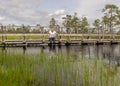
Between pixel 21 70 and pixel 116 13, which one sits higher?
pixel 116 13

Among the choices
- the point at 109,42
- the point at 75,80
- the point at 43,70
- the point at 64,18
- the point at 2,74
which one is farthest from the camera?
the point at 64,18

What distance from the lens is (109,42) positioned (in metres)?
40.7

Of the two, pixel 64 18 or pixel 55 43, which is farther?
pixel 64 18

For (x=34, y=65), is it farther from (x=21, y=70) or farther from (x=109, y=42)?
(x=109, y=42)

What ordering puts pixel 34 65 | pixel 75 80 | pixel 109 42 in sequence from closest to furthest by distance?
pixel 75 80, pixel 34 65, pixel 109 42

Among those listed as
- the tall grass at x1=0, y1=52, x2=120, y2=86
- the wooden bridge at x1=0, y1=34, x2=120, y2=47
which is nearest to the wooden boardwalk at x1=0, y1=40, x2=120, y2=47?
the wooden bridge at x1=0, y1=34, x2=120, y2=47

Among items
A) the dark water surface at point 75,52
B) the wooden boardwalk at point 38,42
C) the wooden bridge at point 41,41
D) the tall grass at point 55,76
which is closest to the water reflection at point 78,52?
the dark water surface at point 75,52

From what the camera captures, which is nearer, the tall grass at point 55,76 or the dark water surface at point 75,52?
the tall grass at point 55,76

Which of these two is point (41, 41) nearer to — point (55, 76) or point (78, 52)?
point (78, 52)

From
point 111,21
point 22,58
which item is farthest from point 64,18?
point 22,58

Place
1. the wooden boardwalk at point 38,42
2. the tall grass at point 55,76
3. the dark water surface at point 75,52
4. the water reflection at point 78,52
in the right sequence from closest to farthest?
the tall grass at point 55,76 < the water reflection at point 78,52 < the dark water surface at point 75,52 < the wooden boardwalk at point 38,42

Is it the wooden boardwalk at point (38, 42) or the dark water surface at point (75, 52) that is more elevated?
the wooden boardwalk at point (38, 42)

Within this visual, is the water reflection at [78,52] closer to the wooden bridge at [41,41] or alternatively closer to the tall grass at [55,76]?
the wooden bridge at [41,41]

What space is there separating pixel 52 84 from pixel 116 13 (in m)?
59.5
